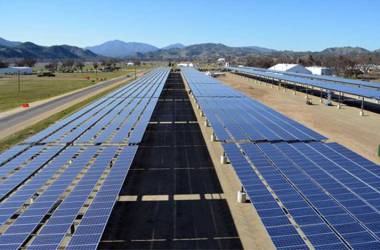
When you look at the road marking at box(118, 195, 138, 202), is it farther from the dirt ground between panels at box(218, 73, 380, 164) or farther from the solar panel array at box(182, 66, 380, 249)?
the dirt ground between panels at box(218, 73, 380, 164)

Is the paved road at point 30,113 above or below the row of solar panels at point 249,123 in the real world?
below

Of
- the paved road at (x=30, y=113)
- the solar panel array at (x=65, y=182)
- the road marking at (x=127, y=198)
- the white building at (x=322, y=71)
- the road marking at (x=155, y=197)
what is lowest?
the road marking at (x=127, y=198)

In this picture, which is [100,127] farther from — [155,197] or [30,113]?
[155,197]

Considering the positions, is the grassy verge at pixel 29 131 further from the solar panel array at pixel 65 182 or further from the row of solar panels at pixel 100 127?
the solar panel array at pixel 65 182

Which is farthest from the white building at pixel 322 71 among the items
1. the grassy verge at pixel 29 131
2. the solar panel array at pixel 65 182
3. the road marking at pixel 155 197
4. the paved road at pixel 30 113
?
the road marking at pixel 155 197

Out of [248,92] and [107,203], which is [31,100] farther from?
[107,203]

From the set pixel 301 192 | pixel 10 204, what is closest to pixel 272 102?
pixel 301 192

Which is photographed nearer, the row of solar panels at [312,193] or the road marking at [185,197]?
the row of solar panels at [312,193]
